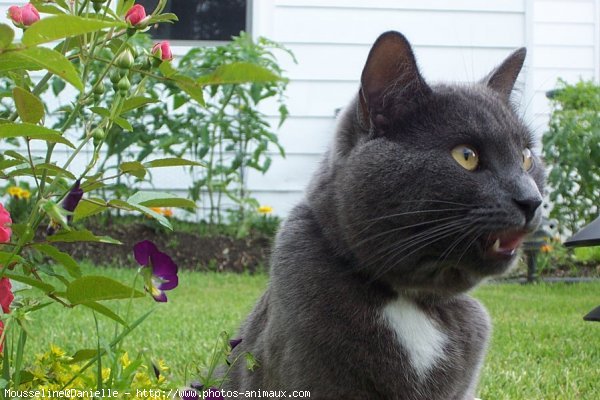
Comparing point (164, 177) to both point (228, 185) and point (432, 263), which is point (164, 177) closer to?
point (228, 185)

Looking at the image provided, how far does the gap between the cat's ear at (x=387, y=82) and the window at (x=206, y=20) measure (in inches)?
184

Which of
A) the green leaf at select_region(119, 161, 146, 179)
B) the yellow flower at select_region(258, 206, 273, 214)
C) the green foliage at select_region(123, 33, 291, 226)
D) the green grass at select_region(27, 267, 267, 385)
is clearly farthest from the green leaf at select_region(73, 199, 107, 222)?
the yellow flower at select_region(258, 206, 273, 214)

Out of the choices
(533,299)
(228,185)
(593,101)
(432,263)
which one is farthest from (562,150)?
(432,263)

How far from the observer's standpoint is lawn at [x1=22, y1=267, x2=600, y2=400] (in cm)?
265

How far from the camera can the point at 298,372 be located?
1.65 meters

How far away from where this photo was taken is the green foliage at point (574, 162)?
233 inches

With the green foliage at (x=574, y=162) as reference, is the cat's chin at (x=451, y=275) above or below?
above

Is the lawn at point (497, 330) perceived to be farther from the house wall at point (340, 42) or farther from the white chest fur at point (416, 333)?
the house wall at point (340, 42)

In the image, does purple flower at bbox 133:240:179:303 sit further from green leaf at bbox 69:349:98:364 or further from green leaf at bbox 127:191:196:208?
green leaf at bbox 69:349:98:364

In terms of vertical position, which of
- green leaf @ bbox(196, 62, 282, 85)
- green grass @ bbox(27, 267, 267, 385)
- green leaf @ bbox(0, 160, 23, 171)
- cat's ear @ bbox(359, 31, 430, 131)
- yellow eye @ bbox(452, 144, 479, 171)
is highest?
green leaf @ bbox(196, 62, 282, 85)

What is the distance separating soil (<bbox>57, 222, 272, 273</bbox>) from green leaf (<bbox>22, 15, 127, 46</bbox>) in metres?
4.34

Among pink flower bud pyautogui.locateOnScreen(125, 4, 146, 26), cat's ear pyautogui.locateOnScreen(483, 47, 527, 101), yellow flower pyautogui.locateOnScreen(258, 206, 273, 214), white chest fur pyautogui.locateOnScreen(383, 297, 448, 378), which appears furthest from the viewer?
yellow flower pyautogui.locateOnScreen(258, 206, 273, 214)

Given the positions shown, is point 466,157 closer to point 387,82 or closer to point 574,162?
point 387,82

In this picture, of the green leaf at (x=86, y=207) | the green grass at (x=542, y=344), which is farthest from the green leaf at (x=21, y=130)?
the green grass at (x=542, y=344)
